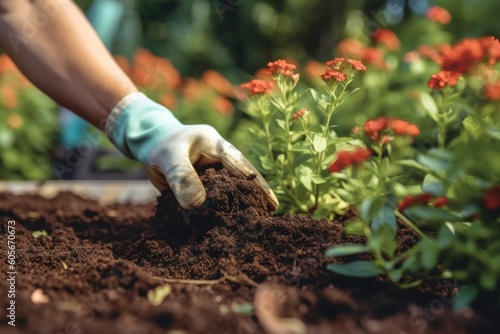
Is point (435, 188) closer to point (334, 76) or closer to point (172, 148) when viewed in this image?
point (334, 76)

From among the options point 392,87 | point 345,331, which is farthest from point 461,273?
point 392,87

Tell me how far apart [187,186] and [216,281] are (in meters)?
0.45

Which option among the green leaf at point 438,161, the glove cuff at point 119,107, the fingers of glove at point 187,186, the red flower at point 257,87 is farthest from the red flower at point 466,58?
the glove cuff at point 119,107

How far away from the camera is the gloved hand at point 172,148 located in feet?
7.43

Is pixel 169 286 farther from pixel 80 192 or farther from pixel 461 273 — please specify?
pixel 80 192

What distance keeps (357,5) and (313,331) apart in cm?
642

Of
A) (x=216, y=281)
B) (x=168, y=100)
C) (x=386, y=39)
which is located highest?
(x=216, y=281)

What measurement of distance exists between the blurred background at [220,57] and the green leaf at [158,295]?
42.7 inches

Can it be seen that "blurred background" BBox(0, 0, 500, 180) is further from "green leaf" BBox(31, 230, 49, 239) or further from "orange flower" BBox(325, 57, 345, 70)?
"green leaf" BBox(31, 230, 49, 239)

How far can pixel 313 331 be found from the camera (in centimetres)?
147

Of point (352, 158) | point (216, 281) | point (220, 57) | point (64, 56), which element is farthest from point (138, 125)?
point (220, 57)

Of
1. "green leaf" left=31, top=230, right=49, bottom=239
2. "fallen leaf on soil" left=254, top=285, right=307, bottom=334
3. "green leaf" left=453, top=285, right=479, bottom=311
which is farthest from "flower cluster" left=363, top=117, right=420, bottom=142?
"green leaf" left=31, top=230, right=49, bottom=239

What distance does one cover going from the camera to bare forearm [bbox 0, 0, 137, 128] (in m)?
2.63

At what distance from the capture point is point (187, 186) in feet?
7.36
